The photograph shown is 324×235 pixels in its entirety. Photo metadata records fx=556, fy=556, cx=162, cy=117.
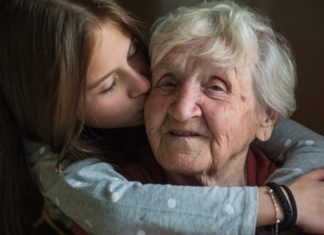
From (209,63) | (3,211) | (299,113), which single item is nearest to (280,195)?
(209,63)

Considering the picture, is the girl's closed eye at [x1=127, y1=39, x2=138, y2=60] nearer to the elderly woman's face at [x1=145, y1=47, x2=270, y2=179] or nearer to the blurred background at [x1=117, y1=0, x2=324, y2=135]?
the elderly woman's face at [x1=145, y1=47, x2=270, y2=179]

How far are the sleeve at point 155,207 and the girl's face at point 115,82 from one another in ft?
0.65

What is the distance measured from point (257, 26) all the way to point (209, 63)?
0.18 meters

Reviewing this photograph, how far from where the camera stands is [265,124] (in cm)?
148

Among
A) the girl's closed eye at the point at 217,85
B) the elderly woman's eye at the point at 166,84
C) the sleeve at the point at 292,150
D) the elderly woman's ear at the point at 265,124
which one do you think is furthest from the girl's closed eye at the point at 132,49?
the sleeve at the point at 292,150

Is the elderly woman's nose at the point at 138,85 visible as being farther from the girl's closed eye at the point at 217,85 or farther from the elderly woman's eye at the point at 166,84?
the girl's closed eye at the point at 217,85

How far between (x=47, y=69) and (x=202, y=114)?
40cm

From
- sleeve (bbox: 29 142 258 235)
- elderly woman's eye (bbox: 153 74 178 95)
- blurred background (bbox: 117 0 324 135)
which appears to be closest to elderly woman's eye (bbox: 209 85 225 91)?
elderly woman's eye (bbox: 153 74 178 95)

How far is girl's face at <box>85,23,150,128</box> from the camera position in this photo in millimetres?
1398

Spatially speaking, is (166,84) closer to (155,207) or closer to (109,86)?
(109,86)

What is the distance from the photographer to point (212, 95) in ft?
4.44

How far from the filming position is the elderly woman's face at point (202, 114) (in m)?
1.34

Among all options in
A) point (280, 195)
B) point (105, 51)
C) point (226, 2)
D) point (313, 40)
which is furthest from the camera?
point (313, 40)

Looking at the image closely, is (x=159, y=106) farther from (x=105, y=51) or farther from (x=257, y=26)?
(x=257, y=26)
